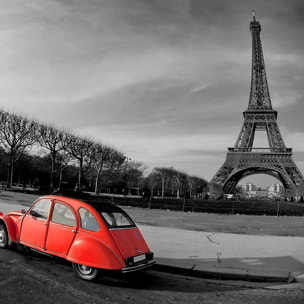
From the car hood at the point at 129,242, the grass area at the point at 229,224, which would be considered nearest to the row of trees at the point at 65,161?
the grass area at the point at 229,224

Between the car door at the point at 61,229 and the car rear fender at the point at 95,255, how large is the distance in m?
0.28

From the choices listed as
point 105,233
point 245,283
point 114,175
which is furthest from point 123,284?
point 114,175

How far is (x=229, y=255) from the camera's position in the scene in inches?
291

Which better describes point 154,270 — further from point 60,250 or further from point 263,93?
point 263,93

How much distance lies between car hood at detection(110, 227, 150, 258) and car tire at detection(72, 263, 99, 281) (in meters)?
0.58

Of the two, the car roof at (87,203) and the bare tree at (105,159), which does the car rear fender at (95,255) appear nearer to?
the car roof at (87,203)

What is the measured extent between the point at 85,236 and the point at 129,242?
2.62 ft

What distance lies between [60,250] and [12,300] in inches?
57.9

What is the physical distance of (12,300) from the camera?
4.24m

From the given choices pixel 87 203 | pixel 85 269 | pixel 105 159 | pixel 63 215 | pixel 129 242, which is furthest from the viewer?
pixel 105 159

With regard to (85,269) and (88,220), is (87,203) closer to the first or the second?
(88,220)

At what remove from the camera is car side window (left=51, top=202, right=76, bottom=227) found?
5.76 meters

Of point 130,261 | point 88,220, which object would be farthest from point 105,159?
point 130,261

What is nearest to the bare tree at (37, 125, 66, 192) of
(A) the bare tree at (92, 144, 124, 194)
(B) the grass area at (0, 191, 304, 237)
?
(A) the bare tree at (92, 144, 124, 194)
